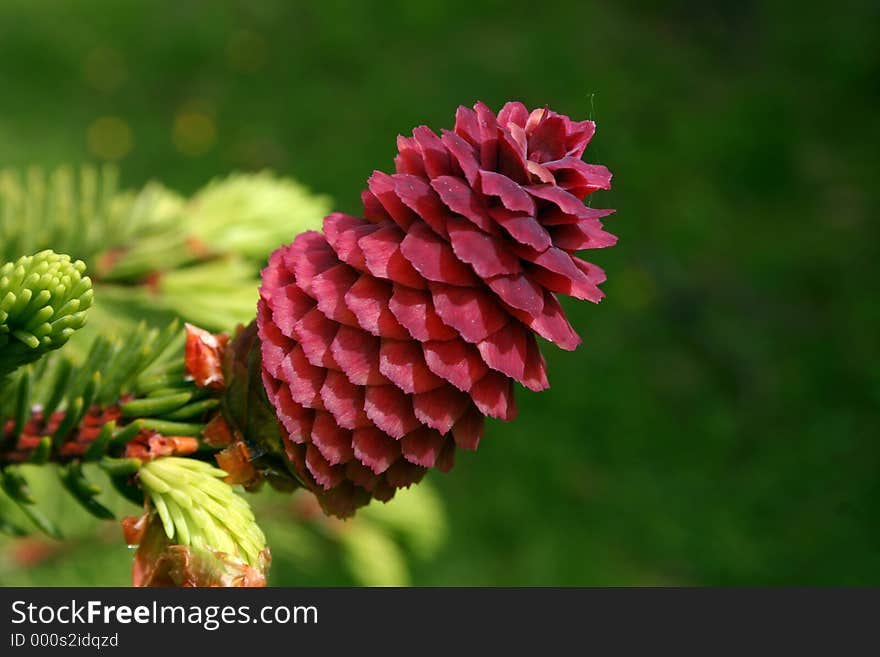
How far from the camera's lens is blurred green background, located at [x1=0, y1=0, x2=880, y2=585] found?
7.90 ft

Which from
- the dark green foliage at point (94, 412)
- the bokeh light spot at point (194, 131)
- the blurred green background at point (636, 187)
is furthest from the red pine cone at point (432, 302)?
the bokeh light spot at point (194, 131)

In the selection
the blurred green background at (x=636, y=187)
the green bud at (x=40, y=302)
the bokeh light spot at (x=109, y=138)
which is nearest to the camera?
the green bud at (x=40, y=302)

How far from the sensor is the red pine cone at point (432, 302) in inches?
23.0

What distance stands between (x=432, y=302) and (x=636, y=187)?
96.0 inches

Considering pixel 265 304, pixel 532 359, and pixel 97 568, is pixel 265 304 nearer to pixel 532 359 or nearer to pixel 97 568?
pixel 532 359

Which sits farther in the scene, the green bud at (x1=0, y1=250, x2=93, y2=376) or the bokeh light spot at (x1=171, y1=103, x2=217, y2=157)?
the bokeh light spot at (x1=171, y1=103, x2=217, y2=157)

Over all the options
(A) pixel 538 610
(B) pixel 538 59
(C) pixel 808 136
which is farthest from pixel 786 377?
(A) pixel 538 610

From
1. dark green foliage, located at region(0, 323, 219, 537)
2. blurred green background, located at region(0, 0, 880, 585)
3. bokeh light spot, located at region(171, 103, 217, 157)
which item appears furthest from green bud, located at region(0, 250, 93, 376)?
bokeh light spot, located at region(171, 103, 217, 157)

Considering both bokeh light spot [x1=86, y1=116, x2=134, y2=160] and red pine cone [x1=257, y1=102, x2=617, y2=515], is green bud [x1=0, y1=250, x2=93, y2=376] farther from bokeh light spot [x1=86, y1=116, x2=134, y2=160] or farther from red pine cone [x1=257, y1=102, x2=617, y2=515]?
bokeh light spot [x1=86, y1=116, x2=134, y2=160]

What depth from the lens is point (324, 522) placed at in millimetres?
1266

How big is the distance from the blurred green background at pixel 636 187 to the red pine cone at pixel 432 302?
1662 millimetres

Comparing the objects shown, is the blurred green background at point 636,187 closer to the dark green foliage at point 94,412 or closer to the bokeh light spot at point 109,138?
the bokeh light spot at point 109,138

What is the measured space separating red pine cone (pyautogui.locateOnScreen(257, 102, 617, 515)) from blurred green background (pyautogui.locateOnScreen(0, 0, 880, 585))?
1662 millimetres

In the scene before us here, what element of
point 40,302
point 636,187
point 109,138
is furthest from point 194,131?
point 40,302
